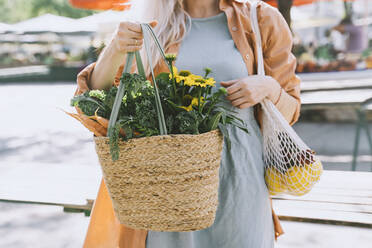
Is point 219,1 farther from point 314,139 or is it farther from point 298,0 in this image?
point 298,0

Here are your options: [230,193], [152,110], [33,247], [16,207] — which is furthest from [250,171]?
[16,207]

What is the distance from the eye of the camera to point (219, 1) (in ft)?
4.97

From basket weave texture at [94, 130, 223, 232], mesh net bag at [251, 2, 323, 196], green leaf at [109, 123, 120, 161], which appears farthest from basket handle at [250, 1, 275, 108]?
green leaf at [109, 123, 120, 161]

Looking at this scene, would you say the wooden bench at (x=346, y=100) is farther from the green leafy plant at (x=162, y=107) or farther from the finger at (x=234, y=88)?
the green leafy plant at (x=162, y=107)

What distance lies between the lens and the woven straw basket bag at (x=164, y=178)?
3.13 ft

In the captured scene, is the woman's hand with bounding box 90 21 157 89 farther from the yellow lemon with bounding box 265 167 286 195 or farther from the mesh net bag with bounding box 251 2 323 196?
the yellow lemon with bounding box 265 167 286 195

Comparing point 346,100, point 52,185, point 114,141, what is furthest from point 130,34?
point 346,100

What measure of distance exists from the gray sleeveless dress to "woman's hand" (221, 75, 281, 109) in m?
0.09

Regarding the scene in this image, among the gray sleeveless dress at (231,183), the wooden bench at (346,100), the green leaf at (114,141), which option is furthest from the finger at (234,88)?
the wooden bench at (346,100)

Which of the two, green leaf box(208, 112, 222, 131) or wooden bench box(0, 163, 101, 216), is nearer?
green leaf box(208, 112, 222, 131)

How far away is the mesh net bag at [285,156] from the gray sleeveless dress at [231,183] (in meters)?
0.06

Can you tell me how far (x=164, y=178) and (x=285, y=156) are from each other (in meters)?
0.60

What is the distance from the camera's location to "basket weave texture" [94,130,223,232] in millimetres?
954

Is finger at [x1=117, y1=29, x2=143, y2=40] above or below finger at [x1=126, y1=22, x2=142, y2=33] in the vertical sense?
below
